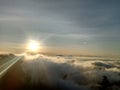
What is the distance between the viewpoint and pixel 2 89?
558 ft

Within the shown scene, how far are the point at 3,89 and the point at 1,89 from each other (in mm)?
3195

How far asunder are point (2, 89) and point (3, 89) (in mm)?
674

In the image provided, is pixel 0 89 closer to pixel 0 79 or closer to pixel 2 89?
pixel 2 89

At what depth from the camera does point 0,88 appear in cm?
17188

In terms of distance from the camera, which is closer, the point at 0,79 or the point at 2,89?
the point at 0,79

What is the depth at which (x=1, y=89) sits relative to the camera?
167 m

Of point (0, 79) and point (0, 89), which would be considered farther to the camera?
point (0, 89)

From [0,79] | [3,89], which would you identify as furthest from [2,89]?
[0,79]

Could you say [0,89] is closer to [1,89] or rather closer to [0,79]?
[1,89]

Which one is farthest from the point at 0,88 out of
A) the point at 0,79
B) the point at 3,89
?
the point at 0,79

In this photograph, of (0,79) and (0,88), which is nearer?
(0,79)

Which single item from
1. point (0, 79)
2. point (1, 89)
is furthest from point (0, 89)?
point (0, 79)

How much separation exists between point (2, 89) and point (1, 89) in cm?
265

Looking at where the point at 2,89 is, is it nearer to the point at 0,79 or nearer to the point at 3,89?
the point at 3,89
